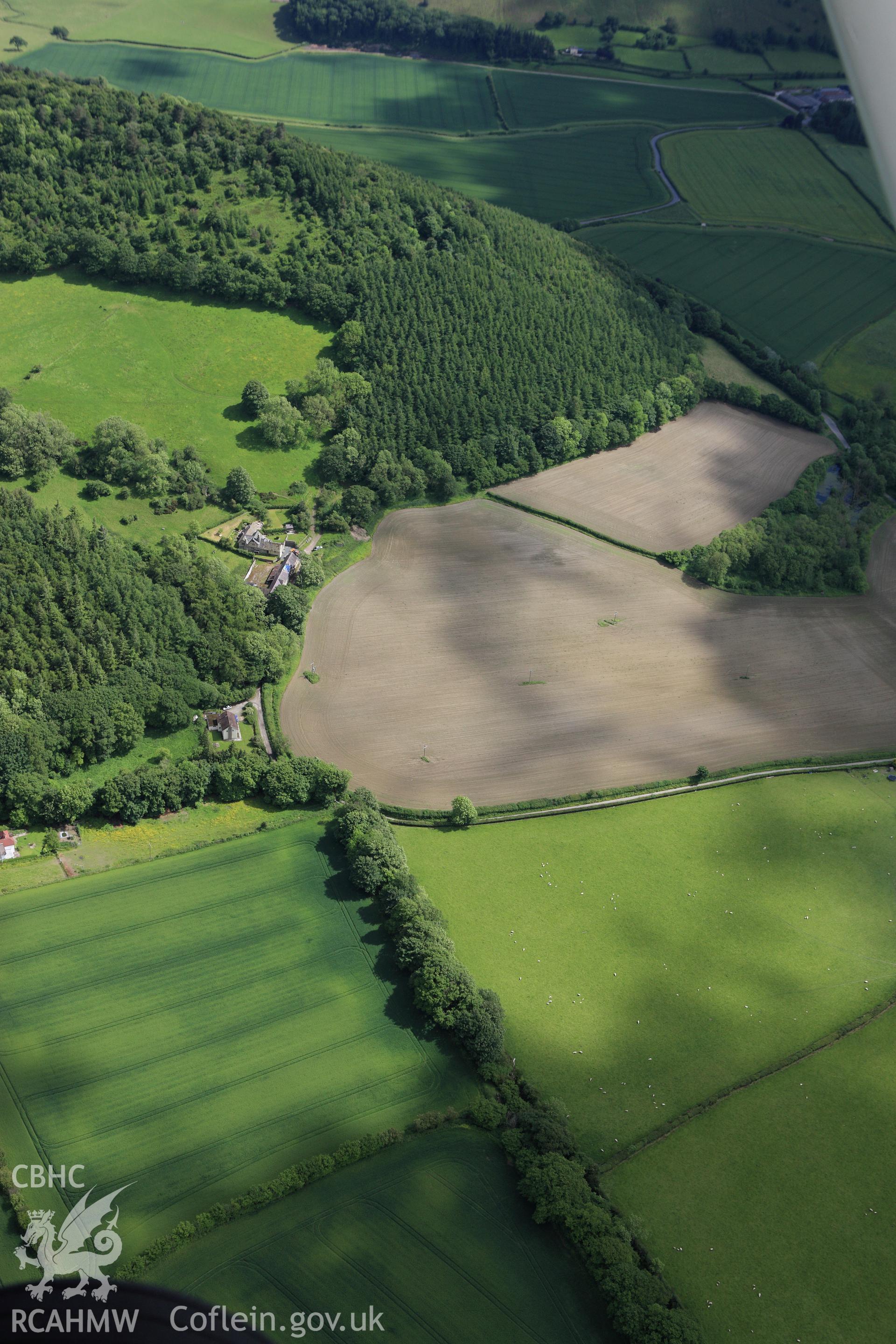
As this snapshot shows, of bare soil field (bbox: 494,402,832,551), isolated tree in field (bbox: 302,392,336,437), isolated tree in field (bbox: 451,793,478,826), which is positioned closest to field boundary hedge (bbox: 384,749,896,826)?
isolated tree in field (bbox: 451,793,478,826)

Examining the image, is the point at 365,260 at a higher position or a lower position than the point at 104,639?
higher

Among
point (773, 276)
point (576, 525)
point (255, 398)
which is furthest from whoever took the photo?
point (773, 276)

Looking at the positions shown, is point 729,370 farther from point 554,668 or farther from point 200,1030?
point 200,1030

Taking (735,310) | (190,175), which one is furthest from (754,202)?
(190,175)

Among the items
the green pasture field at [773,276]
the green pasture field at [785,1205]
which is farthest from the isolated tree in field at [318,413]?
the green pasture field at [785,1205]

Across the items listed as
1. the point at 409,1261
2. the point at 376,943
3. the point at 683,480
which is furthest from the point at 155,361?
the point at 409,1261

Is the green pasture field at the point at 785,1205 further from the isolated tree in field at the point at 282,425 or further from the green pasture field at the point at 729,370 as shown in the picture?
the green pasture field at the point at 729,370
